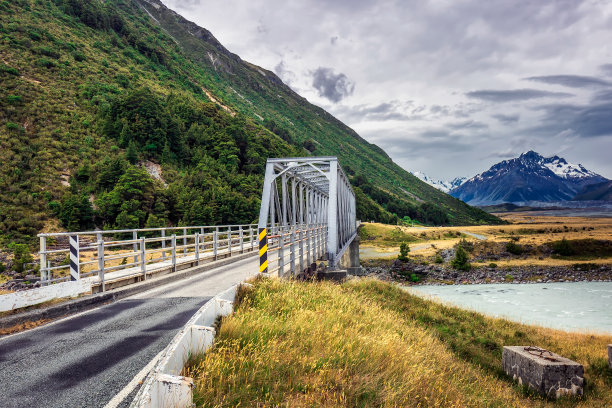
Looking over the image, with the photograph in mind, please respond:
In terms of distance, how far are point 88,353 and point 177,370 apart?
8.15 feet

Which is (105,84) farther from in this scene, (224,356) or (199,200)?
(224,356)

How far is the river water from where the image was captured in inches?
1020

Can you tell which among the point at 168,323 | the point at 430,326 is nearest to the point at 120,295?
the point at 168,323

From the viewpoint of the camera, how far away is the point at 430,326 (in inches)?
558

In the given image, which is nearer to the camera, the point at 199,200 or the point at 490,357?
the point at 490,357

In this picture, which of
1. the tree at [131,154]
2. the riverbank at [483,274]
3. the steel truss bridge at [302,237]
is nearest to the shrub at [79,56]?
the tree at [131,154]

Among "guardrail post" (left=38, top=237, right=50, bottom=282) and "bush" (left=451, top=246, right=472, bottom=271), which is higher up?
"guardrail post" (left=38, top=237, right=50, bottom=282)

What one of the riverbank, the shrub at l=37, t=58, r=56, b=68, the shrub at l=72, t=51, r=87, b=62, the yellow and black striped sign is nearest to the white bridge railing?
the yellow and black striped sign

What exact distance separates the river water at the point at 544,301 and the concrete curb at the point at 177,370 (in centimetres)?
1880

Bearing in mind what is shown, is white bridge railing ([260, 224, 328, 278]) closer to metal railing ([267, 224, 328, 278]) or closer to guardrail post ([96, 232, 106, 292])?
metal railing ([267, 224, 328, 278])

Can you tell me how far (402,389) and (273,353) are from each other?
1.66m

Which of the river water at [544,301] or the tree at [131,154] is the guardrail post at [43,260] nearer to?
the river water at [544,301]

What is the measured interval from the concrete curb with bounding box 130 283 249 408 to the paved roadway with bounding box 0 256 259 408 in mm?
775

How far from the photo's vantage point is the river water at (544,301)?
25.9 metres
